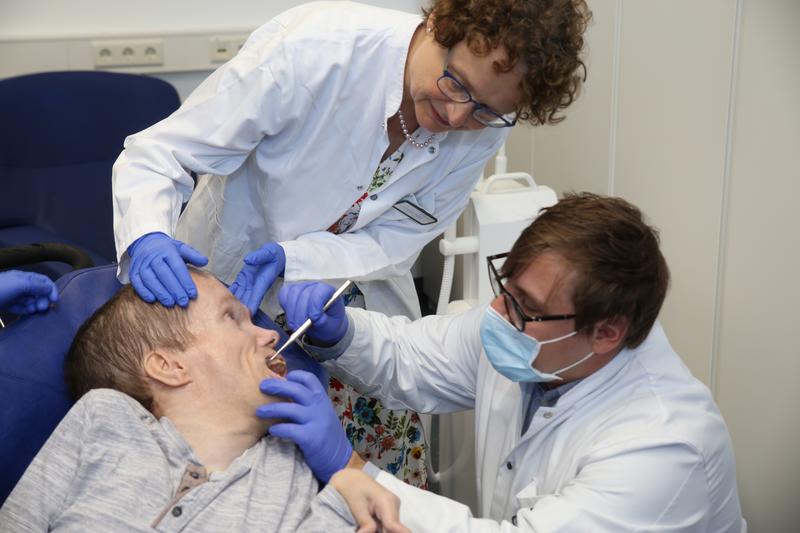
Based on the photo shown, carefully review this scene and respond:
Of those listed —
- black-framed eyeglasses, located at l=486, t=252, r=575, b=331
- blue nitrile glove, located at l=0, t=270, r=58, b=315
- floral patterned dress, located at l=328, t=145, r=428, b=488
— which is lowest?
floral patterned dress, located at l=328, t=145, r=428, b=488

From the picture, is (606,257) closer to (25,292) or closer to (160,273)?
(160,273)

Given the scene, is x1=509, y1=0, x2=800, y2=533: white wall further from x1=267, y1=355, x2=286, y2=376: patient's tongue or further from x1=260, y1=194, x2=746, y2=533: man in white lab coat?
x1=267, y1=355, x2=286, y2=376: patient's tongue

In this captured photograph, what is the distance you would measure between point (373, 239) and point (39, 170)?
1.29 m

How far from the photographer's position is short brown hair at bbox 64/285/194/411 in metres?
1.38

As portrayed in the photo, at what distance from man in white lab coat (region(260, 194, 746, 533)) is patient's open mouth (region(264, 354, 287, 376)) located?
0.09 metres

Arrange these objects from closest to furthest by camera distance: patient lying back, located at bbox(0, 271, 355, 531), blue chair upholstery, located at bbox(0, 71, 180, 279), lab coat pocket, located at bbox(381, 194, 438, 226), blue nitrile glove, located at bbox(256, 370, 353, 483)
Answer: patient lying back, located at bbox(0, 271, 355, 531)
blue nitrile glove, located at bbox(256, 370, 353, 483)
lab coat pocket, located at bbox(381, 194, 438, 226)
blue chair upholstery, located at bbox(0, 71, 180, 279)

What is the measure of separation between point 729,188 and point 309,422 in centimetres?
112

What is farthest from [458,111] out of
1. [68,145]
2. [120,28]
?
[120,28]

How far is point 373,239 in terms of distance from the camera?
1.82 m

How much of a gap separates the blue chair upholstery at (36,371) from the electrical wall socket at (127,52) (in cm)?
158

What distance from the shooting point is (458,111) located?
150 centimetres

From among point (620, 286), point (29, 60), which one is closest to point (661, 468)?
point (620, 286)

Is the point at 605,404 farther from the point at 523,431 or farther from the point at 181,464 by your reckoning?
the point at 181,464

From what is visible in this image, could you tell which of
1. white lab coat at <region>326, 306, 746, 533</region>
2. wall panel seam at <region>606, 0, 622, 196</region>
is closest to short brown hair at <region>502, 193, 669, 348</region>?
white lab coat at <region>326, 306, 746, 533</region>
